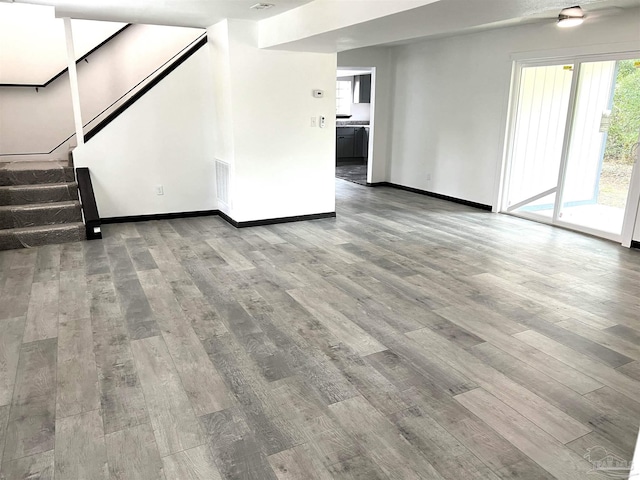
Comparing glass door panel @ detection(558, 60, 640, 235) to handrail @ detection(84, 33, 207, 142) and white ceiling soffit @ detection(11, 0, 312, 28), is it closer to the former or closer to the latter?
white ceiling soffit @ detection(11, 0, 312, 28)

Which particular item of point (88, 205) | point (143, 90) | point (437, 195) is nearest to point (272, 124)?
point (143, 90)

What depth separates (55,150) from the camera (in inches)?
256

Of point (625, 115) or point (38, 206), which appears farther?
point (38, 206)

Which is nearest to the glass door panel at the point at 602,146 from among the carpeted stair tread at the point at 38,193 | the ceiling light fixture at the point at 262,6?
the ceiling light fixture at the point at 262,6

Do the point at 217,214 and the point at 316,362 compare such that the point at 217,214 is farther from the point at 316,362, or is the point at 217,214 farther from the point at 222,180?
the point at 316,362

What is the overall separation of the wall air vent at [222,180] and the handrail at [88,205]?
60.7 inches

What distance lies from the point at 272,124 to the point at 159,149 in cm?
154

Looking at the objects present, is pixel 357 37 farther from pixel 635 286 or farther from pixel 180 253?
pixel 635 286

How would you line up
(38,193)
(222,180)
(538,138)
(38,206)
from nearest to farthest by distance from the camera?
(38,206) < (38,193) < (222,180) < (538,138)

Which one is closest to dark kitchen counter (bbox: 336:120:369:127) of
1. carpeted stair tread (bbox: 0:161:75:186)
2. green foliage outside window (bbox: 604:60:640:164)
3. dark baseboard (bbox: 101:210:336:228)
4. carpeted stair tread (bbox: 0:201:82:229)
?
dark baseboard (bbox: 101:210:336:228)

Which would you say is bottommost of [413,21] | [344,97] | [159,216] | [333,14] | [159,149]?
[159,216]

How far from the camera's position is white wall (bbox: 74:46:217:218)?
5762 mm

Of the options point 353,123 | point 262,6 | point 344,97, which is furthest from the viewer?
point 344,97

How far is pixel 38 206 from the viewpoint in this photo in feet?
17.2
